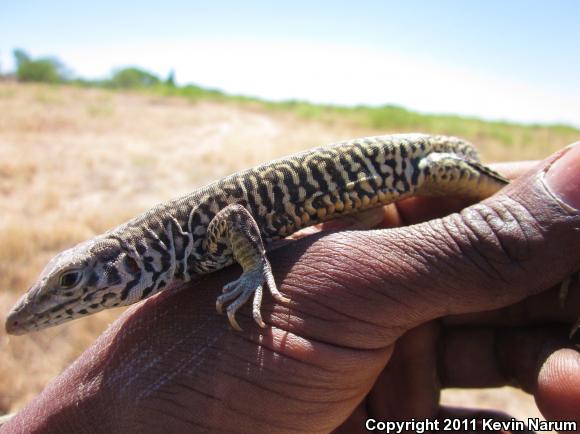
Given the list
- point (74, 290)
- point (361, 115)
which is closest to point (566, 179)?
point (74, 290)

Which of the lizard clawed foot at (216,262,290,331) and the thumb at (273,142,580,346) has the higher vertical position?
the thumb at (273,142,580,346)

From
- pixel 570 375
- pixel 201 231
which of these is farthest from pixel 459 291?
pixel 201 231

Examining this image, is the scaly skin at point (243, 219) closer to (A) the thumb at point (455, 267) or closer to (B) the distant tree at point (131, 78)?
(A) the thumb at point (455, 267)

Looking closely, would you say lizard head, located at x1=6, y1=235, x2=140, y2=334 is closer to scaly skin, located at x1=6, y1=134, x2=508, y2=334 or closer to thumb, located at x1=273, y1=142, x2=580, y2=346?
scaly skin, located at x1=6, y1=134, x2=508, y2=334

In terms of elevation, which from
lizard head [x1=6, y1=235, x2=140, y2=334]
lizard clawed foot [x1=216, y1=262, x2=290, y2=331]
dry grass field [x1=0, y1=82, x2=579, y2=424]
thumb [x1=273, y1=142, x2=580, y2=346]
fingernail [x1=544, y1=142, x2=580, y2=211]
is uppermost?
fingernail [x1=544, y1=142, x2=580, y2=211]

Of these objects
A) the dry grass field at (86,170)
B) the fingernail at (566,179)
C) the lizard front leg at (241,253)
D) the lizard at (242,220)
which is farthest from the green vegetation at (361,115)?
the lizard front leg at (241,253)

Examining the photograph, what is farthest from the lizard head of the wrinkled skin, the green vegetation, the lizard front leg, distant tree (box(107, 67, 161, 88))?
distant tree (box(107, 67, 161, 88))
